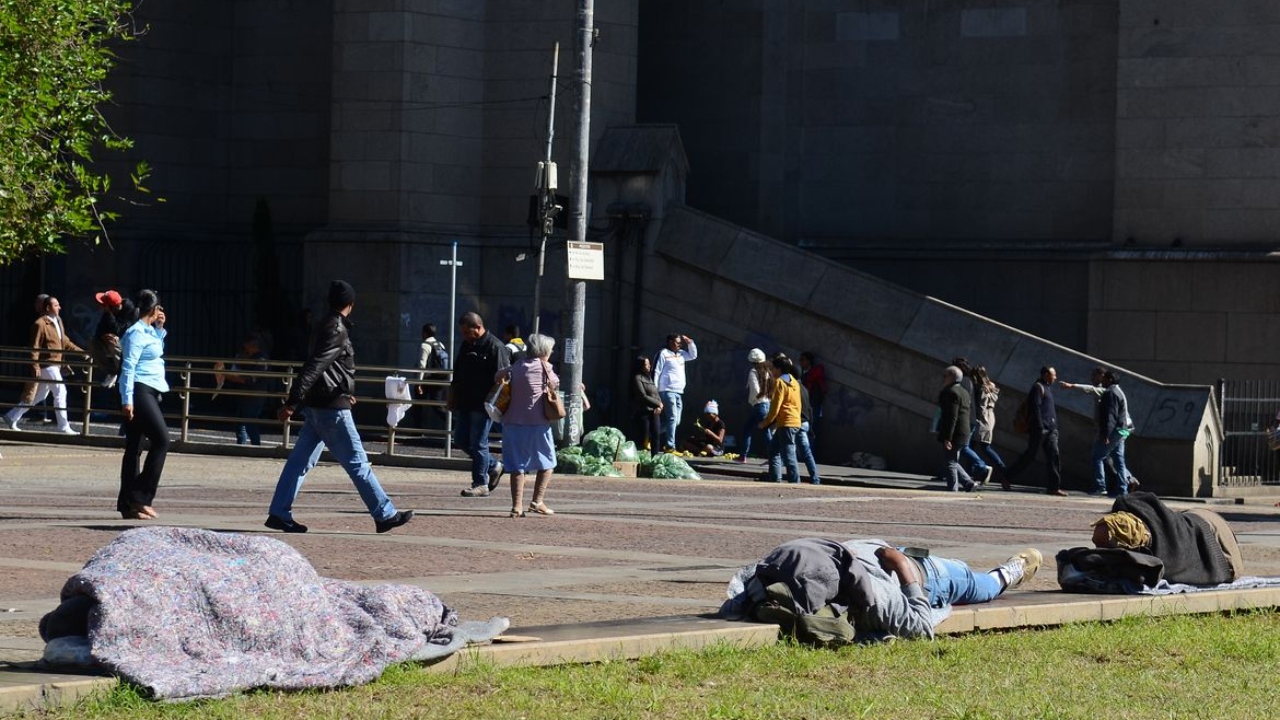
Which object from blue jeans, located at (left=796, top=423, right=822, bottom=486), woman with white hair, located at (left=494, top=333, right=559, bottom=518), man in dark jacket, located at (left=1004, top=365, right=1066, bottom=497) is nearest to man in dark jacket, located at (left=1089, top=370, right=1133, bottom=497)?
man in dark jacket, located at (left=1004, top=365, right=1066, bottom=497)

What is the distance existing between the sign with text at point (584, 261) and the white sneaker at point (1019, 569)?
39.5ft

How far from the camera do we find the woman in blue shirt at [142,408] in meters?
14.4

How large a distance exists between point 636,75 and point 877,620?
22274 millimetres

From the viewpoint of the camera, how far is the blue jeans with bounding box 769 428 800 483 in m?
22.7

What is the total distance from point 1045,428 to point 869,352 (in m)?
3.32

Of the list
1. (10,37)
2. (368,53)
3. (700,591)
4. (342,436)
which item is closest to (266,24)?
(368,53)

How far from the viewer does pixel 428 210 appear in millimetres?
28266

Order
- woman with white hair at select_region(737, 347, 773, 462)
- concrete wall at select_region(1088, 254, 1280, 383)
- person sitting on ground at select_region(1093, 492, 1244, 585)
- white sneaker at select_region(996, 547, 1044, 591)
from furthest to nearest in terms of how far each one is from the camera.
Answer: concrete wall at select_region(1088, 254, 1280, 383), woman with white hair at select_region(737, 347, 773, 462), person sitting on ground at select_region(1093, 492, 1244, 585), white sneaker at select_region(996, 547, 1044, 591)

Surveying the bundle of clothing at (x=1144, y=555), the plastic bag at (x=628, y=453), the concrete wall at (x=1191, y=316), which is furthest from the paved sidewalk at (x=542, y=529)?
the concrete wall at (x=1191, y=316)

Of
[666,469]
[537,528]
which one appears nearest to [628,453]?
[666,469]

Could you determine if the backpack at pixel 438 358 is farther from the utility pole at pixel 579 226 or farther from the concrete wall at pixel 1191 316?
the concrete wall at pixel 1191 316

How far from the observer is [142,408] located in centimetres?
1464

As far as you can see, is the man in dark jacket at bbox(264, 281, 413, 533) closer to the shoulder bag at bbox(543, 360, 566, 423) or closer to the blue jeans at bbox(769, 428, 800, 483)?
the shoulder bag at bbox(543, 360, 566, 423)

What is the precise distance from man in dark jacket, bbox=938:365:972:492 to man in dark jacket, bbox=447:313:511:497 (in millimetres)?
7045
